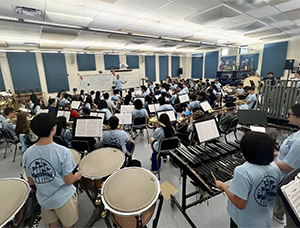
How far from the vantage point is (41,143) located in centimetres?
134

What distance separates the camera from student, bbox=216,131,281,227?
106 centimetres

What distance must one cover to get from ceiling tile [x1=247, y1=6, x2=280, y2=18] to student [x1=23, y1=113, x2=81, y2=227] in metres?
5.13

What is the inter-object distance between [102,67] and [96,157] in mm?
9506

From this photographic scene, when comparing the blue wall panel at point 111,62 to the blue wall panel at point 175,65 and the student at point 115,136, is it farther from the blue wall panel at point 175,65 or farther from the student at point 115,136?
the student at point 115,136

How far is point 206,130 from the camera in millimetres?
2229

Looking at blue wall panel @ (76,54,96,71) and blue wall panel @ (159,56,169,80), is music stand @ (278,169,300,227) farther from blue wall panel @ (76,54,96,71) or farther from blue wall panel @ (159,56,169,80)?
blue wall panel @ (159,56,169,80)

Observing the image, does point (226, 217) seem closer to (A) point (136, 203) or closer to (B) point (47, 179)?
(A) point (136, 203)

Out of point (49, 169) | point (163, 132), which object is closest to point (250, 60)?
point (163, 132)

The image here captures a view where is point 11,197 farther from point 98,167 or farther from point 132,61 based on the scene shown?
point 132,61

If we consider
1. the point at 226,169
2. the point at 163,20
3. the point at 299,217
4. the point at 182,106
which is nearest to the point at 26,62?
the point at 163,20

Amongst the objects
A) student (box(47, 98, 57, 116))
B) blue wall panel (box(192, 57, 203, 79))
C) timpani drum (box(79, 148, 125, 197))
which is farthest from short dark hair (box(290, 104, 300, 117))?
blue wall panel (box(192, 57, 203, 79))

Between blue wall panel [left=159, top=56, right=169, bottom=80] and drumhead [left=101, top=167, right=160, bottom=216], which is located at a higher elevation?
blue wall panel [left=159, top=56, right=169, bottom=80]

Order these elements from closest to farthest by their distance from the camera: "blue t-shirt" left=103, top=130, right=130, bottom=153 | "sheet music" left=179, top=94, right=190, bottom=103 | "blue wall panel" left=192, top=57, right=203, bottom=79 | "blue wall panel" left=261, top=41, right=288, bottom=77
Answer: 1. "blue t-shirt" left=103, top=130, right=130, bottom=153
2. "sheet music" left=179, top=94, right=190, bottom=103
3. "blue wall panel" left=261, top=41, right=288, bottom=77
4. "blue wall panel" left=192, top=57, right=203, bottom=79

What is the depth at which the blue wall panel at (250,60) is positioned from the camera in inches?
389
